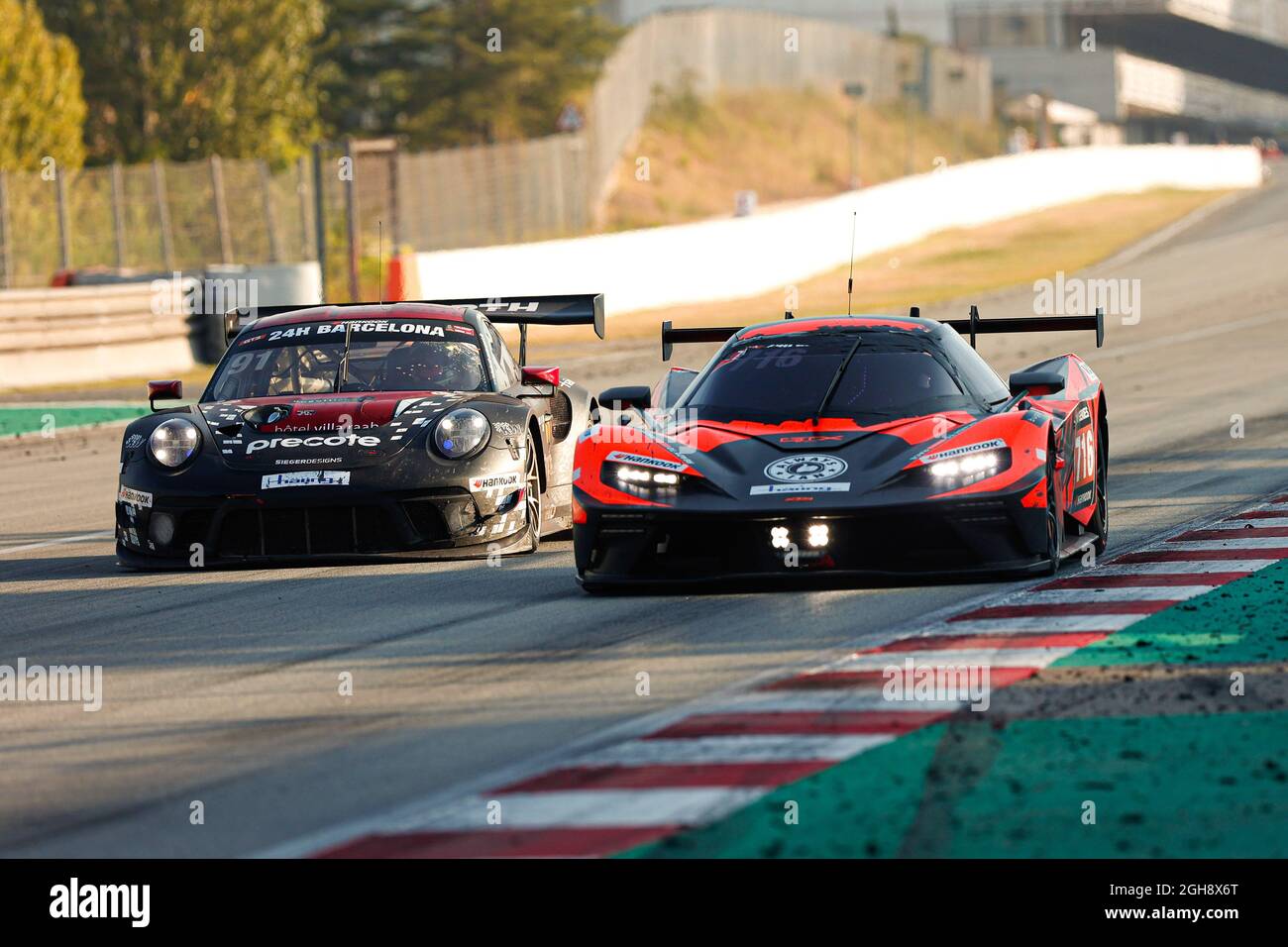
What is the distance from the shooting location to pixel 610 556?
8.73 metres

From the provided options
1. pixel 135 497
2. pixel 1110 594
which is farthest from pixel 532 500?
pixel 1110 594

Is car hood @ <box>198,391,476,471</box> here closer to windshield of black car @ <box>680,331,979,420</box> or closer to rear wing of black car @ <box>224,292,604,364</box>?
rear wing of black car @ <box>224,292,604,364</box>

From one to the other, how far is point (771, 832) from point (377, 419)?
5.57 metres

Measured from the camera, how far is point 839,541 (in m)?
8.40

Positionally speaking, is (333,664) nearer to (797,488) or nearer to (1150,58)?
(797,488)

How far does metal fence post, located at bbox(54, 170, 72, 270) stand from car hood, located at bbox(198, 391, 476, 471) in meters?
20.2

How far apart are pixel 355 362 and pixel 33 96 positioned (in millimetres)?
33521

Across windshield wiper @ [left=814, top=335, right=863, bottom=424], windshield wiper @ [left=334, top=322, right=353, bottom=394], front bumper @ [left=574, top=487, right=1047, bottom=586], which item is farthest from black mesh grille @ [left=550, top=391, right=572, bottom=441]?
front bumper @ [left=574, top=487, right=1047, bottom=586]

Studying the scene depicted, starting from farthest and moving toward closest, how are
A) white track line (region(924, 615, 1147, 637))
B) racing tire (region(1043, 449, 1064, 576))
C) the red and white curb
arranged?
racing tire (region(1043, 449, 1064, 576)), white track line (region(924, 615, 1147, 637)), the red and white curb

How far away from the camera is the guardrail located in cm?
2344

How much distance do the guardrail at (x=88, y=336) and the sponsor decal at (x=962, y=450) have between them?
16583 millimetres

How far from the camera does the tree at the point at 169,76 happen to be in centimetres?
5069
